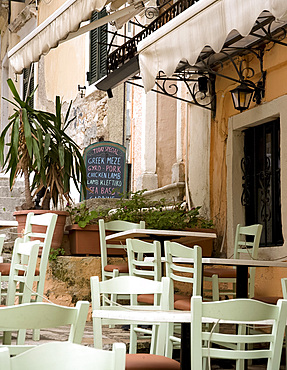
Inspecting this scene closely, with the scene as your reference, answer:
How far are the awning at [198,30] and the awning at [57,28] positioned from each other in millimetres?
1073

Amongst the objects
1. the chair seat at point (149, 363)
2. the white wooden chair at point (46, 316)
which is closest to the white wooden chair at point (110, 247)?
the chair seat at point (149, 363)

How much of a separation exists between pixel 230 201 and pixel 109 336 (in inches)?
100

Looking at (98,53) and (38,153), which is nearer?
(38,153)

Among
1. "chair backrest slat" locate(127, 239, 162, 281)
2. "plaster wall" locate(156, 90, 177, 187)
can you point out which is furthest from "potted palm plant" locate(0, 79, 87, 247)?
"plaster wall" locate(156, 90, 177, 187)

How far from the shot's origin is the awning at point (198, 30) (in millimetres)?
4406

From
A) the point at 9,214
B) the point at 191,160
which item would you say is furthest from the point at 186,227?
the point at 9,214

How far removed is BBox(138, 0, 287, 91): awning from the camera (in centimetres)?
441

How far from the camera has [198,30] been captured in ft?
16.1

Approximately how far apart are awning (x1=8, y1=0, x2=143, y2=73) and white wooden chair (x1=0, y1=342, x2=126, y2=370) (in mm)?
4794

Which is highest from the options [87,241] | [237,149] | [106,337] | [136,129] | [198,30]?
[136,129]

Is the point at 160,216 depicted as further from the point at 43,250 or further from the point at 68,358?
the point at 68,358

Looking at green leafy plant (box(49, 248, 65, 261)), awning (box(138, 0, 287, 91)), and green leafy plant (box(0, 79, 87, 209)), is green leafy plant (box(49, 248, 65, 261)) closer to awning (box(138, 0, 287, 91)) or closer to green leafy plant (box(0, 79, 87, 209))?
green leafy plant (box(0, 79, 87, 209))

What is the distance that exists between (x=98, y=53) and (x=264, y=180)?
243 inches

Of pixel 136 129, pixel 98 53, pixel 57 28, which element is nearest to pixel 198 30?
pixel 57 28
